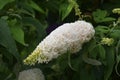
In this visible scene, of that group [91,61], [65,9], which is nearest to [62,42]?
[91,61]

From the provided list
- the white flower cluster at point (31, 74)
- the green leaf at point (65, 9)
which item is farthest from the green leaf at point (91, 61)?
the green leaf at point (65, 9)

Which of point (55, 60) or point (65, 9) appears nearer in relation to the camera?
point (55, 60)

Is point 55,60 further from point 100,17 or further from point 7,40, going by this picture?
point 100,17

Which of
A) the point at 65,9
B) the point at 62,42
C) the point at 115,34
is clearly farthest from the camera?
the point at 65,9

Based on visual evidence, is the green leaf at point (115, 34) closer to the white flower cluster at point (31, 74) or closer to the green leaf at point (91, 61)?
the green leaf at point (91, 61)

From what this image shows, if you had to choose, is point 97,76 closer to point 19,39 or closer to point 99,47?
point 99,47
